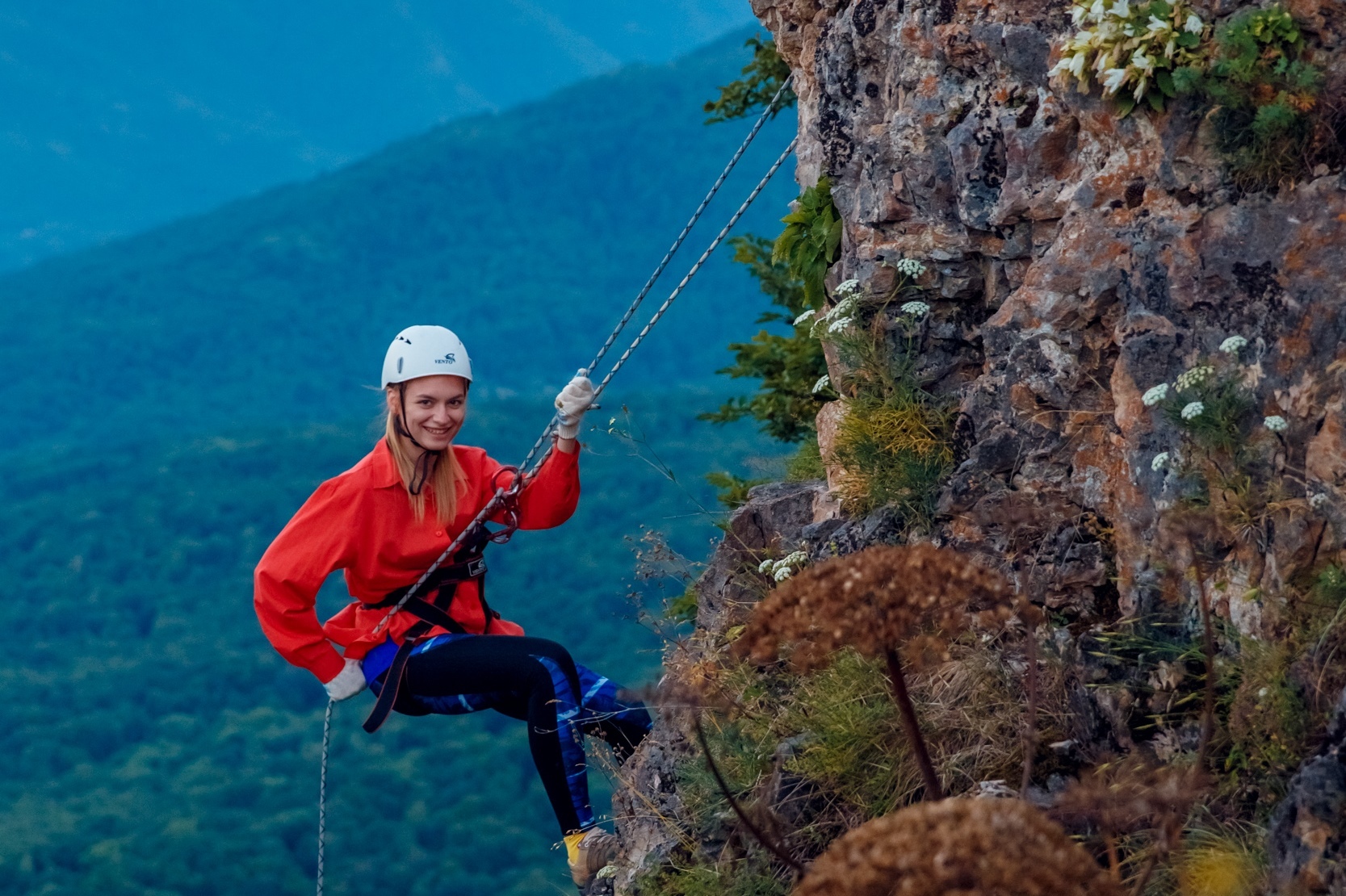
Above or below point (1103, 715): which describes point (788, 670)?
above

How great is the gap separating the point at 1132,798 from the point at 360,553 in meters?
4.15

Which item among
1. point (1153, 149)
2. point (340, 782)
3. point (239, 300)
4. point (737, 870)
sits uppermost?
point (239, 300)

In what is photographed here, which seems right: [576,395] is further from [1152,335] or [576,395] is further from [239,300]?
[239,300]

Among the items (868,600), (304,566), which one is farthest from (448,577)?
(868,600)

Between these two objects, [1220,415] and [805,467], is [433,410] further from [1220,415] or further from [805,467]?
[1220,415]

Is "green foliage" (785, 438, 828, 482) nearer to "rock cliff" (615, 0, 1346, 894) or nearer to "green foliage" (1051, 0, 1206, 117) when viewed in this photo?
"rock cliff" (615, 0, 1346, 894)

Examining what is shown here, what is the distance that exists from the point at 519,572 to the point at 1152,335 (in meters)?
91.0

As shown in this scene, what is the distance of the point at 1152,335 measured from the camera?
236 inches

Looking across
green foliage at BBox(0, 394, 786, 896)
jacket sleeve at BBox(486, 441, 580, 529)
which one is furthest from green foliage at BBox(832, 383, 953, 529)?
green foliage at BBox(0, 394, 786, 896)

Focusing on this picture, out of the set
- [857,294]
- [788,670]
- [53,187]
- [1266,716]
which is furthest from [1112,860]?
[53,187]

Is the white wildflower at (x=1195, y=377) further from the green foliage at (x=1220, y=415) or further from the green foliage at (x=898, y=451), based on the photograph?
the green foliage at (x=898, y=451)

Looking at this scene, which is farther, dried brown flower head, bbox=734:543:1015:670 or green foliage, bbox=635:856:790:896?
green foliage, bbox=635:856:790:896

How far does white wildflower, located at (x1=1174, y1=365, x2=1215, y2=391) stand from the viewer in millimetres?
5641

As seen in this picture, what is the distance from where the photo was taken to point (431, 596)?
24.9 ft
